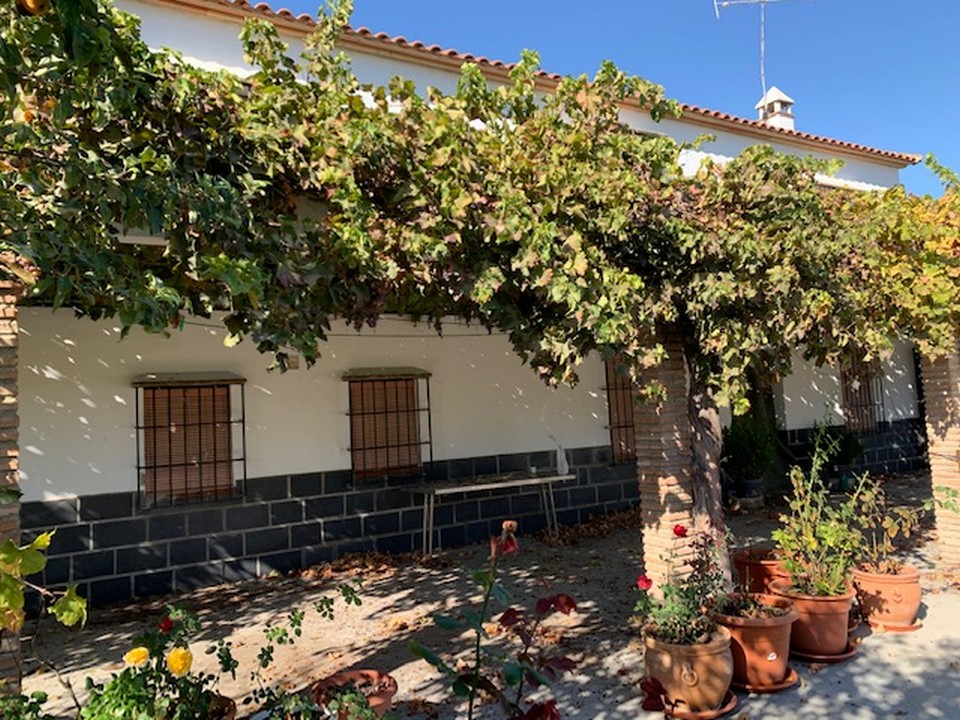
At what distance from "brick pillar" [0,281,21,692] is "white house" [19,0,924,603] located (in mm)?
3268

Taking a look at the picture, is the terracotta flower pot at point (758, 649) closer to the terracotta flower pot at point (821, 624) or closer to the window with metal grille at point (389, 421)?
the terracotta flower pot at point (821, 624)

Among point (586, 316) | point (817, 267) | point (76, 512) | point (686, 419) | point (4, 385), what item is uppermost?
point (817, 267)

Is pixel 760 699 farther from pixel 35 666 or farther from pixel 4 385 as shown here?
pixel 35 666

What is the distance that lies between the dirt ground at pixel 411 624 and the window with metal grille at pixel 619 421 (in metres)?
1.58

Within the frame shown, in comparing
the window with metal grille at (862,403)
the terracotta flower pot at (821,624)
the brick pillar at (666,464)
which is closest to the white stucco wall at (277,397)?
the brick pillar at (666,464)

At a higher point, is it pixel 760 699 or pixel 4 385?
pixel 4 385

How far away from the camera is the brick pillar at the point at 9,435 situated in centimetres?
280

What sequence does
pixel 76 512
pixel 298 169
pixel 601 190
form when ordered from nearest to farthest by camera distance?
1. pixel 298 169
2. pixel 601 190
3. pixel 76 512

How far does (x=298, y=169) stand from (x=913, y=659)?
466 cm

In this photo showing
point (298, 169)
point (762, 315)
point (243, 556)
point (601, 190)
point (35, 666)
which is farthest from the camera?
point (243, 556)

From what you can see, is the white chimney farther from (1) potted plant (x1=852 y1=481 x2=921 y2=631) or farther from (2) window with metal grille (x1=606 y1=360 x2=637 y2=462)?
(1) potted plant (x1=852 y1=481 x2=921 y2=631)

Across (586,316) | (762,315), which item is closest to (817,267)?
(762,315)

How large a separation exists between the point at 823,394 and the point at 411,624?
30.8 feet

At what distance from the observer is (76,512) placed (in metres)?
6.00
